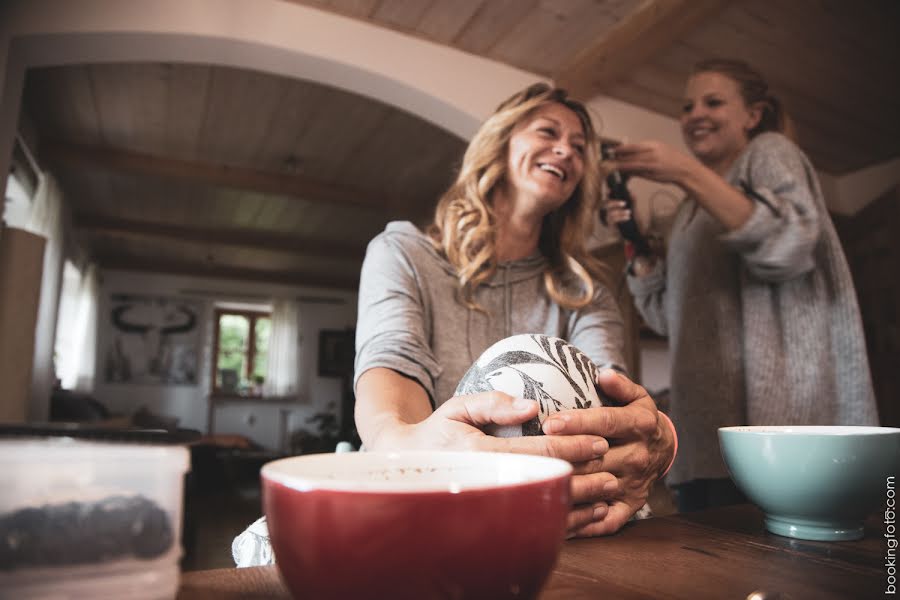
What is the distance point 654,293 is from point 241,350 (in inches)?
301

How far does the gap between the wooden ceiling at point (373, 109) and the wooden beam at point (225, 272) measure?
1.42 meters

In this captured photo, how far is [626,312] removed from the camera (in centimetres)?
231

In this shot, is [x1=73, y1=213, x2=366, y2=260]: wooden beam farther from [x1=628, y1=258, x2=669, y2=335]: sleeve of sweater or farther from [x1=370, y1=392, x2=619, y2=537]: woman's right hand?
[x1=370, y1=392, x2=619, y2=537]: woman's right hand

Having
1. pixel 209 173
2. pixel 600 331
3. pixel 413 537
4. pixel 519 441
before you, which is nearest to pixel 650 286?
pixel 600 331

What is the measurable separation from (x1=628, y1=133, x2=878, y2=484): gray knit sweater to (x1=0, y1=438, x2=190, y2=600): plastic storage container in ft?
3.80

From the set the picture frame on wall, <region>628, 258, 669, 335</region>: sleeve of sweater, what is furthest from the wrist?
the picture frame on wall

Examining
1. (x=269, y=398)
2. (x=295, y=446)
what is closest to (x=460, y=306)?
(x=295, y=446)

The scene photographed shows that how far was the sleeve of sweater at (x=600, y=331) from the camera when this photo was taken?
3.12ft

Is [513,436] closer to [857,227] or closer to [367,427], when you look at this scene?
[367,427]

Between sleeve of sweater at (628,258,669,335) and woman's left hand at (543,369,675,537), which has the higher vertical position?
sleeve of sweater at (628,258,669,335)

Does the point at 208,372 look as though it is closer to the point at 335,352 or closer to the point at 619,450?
the point at 335,352

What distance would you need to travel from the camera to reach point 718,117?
4.59 ft

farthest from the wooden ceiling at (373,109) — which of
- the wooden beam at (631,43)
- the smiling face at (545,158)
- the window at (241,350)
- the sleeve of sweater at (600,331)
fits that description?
the window at (241,350)

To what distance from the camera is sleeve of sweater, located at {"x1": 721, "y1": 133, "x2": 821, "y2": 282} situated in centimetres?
114
